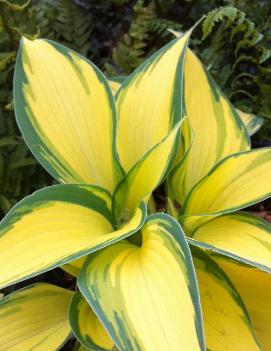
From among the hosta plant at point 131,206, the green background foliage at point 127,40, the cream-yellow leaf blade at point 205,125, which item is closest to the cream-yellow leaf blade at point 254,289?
the hosta plant at point 131,206

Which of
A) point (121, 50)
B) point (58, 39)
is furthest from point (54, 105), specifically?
point (58, 39)

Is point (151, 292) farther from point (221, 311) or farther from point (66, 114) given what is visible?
point (66, 114)

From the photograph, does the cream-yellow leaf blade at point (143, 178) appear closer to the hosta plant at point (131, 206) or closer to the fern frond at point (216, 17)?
the hosta plant at point (131, 206)

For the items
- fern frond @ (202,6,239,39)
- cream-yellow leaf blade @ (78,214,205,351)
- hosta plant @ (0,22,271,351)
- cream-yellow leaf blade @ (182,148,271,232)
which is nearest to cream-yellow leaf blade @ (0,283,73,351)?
hosta plant @ (0,22,271,351)

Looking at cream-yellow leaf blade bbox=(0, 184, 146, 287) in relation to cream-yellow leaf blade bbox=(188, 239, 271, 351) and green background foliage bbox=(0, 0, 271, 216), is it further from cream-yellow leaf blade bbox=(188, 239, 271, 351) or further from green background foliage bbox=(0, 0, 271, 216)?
green background foliage bbox=(0, 0, 271, 216)

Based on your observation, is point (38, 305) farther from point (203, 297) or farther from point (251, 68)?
point (251, 68)

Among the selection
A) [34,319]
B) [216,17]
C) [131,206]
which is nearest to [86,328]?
[34,319]
